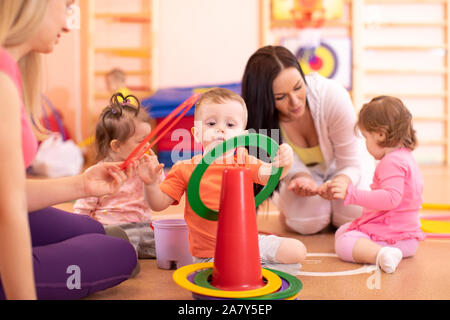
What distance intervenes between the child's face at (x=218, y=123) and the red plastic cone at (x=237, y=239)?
0.45 ft

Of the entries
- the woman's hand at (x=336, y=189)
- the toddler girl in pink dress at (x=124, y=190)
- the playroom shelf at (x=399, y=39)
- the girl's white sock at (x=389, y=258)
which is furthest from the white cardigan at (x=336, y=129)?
the playroom shelf at (x=399, y=39)

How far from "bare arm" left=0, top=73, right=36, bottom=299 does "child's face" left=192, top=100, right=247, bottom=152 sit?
1.43ft

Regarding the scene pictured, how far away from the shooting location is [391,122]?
4.05 feet

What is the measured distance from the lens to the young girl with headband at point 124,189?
1281mm

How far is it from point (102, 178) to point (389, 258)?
663 mm

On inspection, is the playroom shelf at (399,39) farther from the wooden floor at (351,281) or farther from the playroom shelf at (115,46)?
the wooden floor at (351,281)

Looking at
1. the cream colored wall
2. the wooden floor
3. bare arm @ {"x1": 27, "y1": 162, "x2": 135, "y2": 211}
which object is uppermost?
the cream colored wall

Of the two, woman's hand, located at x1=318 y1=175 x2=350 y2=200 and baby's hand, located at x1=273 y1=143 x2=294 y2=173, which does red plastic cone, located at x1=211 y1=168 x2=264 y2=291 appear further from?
woman's hand, located at x1=318 y1=175 x2=350 y2=200

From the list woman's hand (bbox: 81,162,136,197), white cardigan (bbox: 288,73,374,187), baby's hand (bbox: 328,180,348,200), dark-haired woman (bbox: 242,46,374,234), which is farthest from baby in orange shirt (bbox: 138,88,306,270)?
white cardigan (bbox: 288,73,374,187)

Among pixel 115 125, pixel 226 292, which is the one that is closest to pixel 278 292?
pixel 226 292

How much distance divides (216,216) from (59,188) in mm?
311

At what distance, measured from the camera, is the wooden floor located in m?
0.96

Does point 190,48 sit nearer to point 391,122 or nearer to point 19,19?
point 391,122
